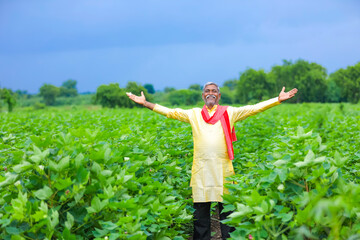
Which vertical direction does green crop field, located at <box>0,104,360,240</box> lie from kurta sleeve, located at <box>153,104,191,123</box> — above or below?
below

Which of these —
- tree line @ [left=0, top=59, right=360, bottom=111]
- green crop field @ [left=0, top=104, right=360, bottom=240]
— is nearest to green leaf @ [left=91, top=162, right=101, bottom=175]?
green crop field @ [left=0, top=104, right=360, bottom=240]

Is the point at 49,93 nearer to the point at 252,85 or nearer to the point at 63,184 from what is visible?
the point at 252,85

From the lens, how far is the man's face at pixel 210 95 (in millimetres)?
4457

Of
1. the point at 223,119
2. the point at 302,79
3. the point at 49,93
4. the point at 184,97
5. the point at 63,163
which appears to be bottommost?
the point at 63,163

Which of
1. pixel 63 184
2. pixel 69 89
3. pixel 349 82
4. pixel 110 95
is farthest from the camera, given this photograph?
pixel 69 89

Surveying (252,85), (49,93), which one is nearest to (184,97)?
(252,85)

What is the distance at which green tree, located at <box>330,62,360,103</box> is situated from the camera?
3196 inches

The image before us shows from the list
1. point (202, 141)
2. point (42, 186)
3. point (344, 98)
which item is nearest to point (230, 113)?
point (202, 141)

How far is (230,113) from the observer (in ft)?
14.7

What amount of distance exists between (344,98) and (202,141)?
288 ft

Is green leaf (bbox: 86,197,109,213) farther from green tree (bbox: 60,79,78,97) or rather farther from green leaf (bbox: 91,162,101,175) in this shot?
green tree (bbox: 60,79,78,97)

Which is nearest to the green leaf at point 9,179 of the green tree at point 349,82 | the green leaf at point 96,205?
the green leaf at point 96,205

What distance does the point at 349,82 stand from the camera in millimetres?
81500

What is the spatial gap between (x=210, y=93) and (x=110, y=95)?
172ft
